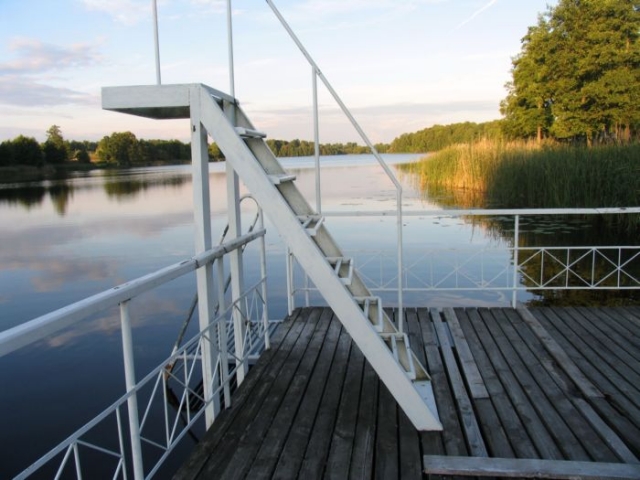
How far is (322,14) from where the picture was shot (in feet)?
16.7

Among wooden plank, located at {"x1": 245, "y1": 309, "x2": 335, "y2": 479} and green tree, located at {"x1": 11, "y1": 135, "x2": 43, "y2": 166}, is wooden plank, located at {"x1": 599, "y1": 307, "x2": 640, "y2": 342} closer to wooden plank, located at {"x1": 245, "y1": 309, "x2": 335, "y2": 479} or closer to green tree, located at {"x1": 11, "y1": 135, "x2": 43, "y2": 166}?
wooden plank, located at {"x1": 245, "y1": 309, "x2": 335, "y2": 479}

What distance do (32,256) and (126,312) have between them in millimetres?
12681

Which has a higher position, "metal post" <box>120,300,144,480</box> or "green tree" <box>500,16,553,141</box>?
"green tree" <box>500,16,553,141</box>

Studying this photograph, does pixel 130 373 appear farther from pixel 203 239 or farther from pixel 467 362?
pixel 467 362

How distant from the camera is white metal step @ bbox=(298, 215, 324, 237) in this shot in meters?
2.72

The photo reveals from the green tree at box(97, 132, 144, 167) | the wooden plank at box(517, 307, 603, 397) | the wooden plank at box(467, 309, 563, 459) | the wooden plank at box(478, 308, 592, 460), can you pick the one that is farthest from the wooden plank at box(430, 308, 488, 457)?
the green tree at box(97, 132, 144, 167)

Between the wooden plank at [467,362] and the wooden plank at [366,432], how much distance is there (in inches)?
23.1

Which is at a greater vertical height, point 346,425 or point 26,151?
point 26,151

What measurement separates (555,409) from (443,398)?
0.60m

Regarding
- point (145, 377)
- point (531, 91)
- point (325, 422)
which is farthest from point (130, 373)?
point (531, 91)

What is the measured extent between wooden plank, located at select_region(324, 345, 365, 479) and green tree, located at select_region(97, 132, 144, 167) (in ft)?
277

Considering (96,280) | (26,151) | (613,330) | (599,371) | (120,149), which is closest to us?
(599,371)

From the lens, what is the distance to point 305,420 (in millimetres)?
2768

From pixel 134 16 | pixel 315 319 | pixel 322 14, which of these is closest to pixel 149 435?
pixel 315 319
